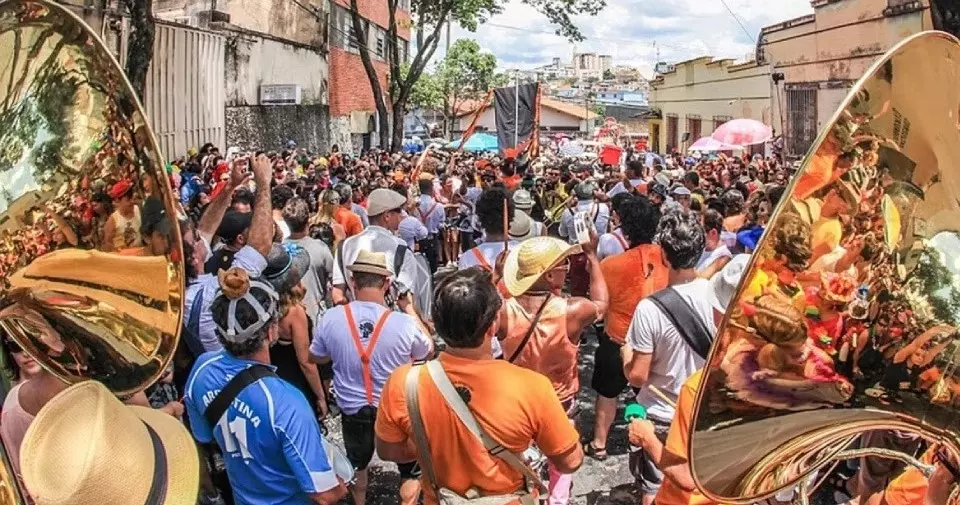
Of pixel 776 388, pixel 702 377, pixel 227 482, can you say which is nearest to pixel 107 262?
pixel 227 482

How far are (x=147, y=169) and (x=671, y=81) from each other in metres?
35.2

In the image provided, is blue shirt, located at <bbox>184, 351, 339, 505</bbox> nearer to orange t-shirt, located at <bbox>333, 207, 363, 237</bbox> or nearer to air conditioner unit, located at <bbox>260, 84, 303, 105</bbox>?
orange t-shirt, located at <bbox>333, 207, 363, 237</bbox>

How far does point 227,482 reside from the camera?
3.07 m

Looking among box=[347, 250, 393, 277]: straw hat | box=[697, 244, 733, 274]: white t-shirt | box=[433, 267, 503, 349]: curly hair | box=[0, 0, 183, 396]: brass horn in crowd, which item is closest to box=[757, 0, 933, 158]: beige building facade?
box=[697, 244, 733, 274]: white t-shirt

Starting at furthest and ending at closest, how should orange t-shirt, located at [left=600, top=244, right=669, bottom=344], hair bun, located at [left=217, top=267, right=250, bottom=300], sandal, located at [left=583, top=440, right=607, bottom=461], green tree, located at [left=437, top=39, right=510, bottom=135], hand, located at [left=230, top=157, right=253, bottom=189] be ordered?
green tree, located at [left=437, top=39, right=510, bottom=135] → sandal, located at [left=583, top=440, right=607, bottom=461] → orange t-shirt, located at [left=600, top=244, right=669, bottom=344] → hand, located at [left=230, top=157, right=253, bottom=189] → hair bun, located at [left=217, top=267, right=250, bottom=300]

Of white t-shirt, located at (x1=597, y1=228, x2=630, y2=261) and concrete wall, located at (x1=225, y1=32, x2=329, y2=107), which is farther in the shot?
concrete wall, located at (x1=225, y1=32, x2=329, y2=107)

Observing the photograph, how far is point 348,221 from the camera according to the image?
7160 mm

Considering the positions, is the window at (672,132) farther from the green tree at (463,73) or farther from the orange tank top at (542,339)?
the orange tank top at (542,339)

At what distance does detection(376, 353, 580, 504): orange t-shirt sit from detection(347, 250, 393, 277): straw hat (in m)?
1.38

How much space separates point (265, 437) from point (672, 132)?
1385 inches

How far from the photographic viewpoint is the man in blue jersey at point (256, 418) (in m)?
2.69

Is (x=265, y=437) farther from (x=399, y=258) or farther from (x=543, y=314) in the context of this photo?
(x=399, y=258)

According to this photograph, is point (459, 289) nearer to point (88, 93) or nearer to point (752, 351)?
point (752, 351)

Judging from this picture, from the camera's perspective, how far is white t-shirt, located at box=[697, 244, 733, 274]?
5263 millimetres
